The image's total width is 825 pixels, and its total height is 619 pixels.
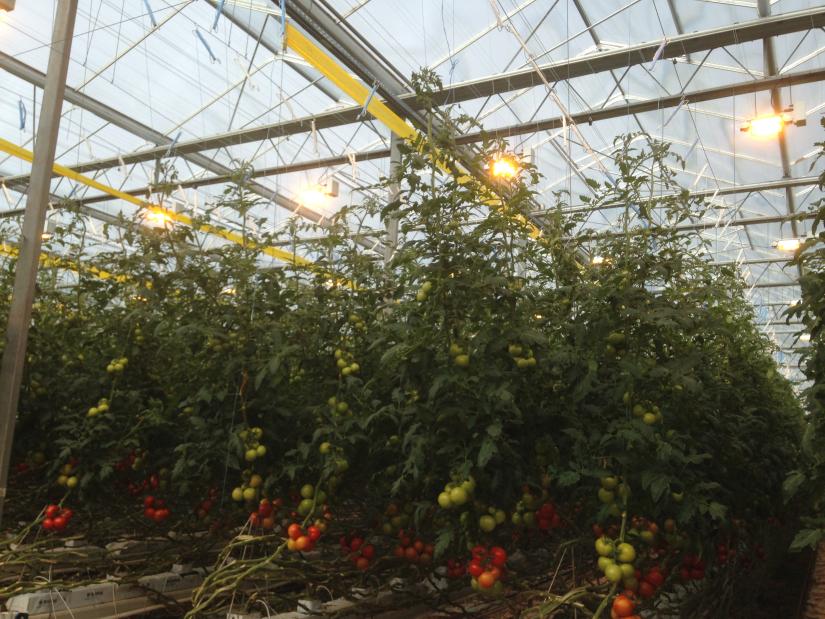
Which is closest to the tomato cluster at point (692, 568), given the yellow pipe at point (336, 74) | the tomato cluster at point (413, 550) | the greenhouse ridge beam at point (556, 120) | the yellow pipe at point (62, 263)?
the tomato cluster at point (413, 550)

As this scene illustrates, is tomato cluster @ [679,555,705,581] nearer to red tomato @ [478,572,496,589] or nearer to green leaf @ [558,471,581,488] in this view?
green leaf @ [558,471,581,488]

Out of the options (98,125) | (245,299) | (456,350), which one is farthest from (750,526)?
(98,125)

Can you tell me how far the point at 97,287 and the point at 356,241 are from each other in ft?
3.74

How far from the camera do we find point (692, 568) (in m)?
2.13

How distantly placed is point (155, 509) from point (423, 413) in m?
1.25

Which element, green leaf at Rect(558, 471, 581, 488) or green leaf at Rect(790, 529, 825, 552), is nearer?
green leaf at Rect(790, 529, 825, 552)

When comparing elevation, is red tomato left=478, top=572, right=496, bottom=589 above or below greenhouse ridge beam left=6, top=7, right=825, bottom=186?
below

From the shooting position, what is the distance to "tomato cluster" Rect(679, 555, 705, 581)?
2.11 m

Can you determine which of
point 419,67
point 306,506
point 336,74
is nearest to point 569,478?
point 306,506

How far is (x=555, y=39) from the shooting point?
5.76 metres

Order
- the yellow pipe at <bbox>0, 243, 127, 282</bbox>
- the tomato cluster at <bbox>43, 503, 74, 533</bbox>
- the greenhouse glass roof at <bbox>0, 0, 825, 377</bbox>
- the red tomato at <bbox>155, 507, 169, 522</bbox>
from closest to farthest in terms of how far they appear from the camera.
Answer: the tomato cluster at <bbox>43, 503, 74, 533</bbox> → the red tomato at <bbox>155, 507, 169, 522</bbox> → the yellow pipe at <bbox>0, 243, 127, 282</bbox> → the greenhouse glass roof at <bbox>0, 0, 825, 377</bbox>

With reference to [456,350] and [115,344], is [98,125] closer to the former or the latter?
[115,344]

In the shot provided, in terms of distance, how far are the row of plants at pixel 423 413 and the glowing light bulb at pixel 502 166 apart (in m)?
0.05

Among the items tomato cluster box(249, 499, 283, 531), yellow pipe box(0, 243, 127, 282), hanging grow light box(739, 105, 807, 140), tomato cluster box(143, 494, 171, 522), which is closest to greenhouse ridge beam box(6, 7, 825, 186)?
hanging grow light box(739, 105, 807, 140)
